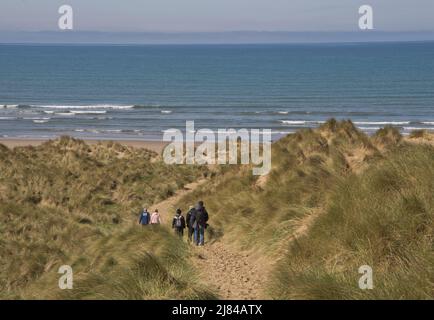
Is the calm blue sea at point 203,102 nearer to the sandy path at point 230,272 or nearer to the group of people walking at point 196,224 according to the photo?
the group of people walking at point 196,224

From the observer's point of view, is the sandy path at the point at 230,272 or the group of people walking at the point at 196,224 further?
the group of people walking at the point at 196,224

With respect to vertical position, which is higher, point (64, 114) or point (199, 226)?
point (64, 114)

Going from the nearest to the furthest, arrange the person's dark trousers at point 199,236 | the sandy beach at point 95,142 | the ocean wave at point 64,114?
the person's dark trousers at point 199,236, the sandy beach at point 95,142, the ocean wave at point 64,114

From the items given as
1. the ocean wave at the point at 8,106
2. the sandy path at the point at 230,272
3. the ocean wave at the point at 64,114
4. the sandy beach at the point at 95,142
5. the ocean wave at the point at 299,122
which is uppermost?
the ocean wave at the point at 8,106

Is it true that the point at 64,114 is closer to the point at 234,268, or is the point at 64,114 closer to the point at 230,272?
the point at 234,268

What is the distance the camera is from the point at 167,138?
50.2 m

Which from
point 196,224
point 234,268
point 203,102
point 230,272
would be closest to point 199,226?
point 196,224

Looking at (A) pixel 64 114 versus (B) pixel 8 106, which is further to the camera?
(B) pixel 8 106

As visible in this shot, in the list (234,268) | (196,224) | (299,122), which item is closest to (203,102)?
(299,122)

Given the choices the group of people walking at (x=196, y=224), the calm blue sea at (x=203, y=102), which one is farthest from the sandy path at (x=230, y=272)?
the calm blue sea at (x=203, y=102)

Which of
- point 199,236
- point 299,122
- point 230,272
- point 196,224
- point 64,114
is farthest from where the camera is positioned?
point 64,114

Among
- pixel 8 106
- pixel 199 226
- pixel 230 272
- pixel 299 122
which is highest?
pixel 8 106

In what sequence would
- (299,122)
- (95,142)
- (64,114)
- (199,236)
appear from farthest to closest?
(64,114), (299,122), (95,142), (199,236)

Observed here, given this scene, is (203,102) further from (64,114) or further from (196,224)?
(196,224)
